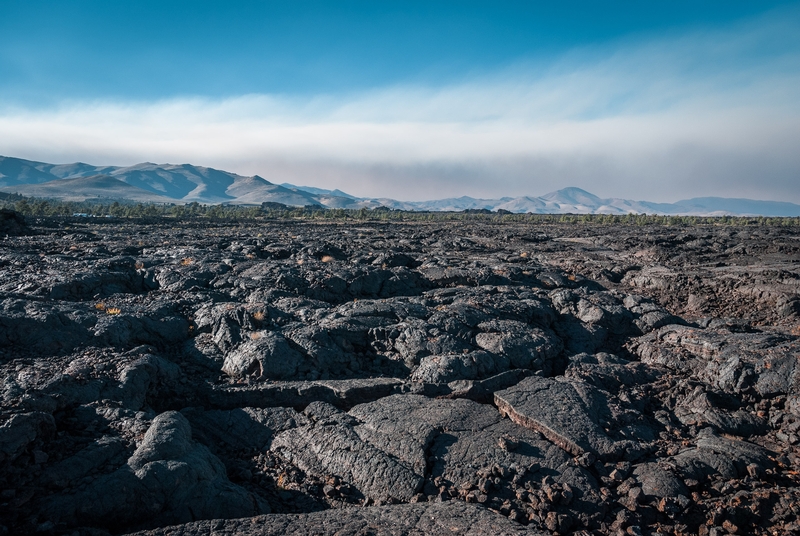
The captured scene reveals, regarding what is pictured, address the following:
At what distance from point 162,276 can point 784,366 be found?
665 inches

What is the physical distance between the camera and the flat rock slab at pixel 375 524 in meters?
5.66

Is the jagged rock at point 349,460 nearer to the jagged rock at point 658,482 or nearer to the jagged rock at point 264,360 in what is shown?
the jagged rock at point 264,360

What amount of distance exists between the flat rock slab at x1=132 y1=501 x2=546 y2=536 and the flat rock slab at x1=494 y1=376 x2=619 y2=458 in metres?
2.29

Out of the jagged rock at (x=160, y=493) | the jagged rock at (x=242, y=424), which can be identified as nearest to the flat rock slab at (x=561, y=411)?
the jagged rock at (x=242, y=424)

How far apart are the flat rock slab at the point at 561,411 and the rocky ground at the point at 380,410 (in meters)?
0.04

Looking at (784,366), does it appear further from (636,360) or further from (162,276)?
(162,276)

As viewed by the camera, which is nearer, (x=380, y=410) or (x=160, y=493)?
(x=160, y=493)

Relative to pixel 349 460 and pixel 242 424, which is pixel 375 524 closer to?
pixel 349 460

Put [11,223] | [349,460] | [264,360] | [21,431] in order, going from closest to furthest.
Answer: [21,431]
[349,460]
[264,360]
[11,223]

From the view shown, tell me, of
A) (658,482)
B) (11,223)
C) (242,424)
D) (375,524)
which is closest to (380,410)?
(242,424)

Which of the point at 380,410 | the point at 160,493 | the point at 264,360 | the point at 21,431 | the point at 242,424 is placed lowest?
the point at 242,424

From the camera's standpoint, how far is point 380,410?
862cm

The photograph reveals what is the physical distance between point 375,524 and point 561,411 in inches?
167

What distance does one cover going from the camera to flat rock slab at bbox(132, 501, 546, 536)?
5.66m
